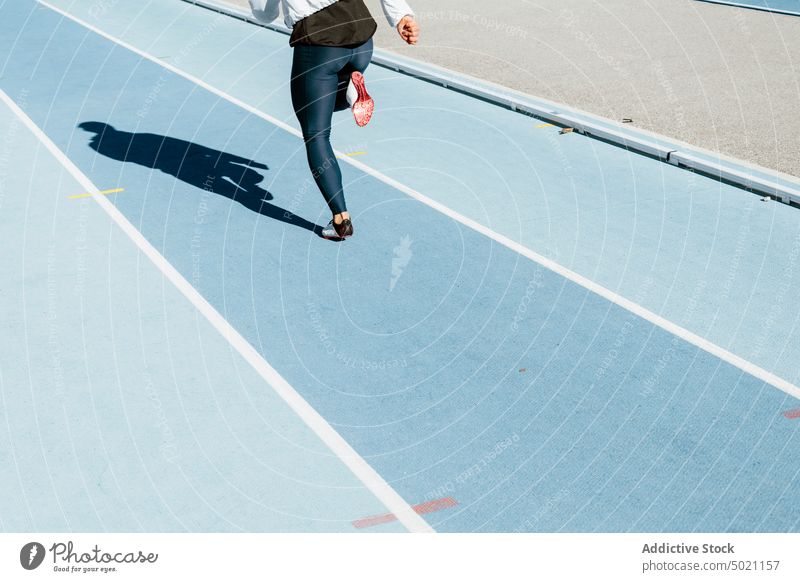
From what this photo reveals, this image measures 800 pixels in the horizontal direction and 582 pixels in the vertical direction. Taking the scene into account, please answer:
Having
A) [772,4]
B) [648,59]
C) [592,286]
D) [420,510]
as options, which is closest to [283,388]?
[420,510]

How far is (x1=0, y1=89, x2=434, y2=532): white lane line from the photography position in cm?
441

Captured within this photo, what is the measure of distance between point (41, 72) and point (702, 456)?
11.6 metres

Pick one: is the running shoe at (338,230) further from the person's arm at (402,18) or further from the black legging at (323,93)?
the person's arm at (402,18)

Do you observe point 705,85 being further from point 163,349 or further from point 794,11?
point 163,349

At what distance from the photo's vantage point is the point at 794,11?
52.1 ft

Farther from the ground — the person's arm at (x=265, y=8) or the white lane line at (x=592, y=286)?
the person's arm at (x=265, y=8)

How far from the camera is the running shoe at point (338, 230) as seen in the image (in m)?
7.25

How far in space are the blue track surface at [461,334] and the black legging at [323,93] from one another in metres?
0.51

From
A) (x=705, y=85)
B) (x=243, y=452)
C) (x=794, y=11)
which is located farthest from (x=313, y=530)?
(x=794, y=11)

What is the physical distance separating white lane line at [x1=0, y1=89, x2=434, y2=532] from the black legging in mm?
1227

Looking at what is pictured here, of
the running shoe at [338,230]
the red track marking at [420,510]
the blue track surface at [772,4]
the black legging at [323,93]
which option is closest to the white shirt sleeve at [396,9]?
the black legging at [323,93]

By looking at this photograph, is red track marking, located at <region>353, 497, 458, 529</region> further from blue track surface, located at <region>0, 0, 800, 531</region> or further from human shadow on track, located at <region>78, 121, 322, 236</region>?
human shadow on track, located at <region>78, 121, 322, 236</region>

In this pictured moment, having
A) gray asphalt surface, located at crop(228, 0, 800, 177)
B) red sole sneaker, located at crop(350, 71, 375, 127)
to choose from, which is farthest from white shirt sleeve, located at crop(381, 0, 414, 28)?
gray asphalt surface, located at crop(228, 0, 800, 177)
